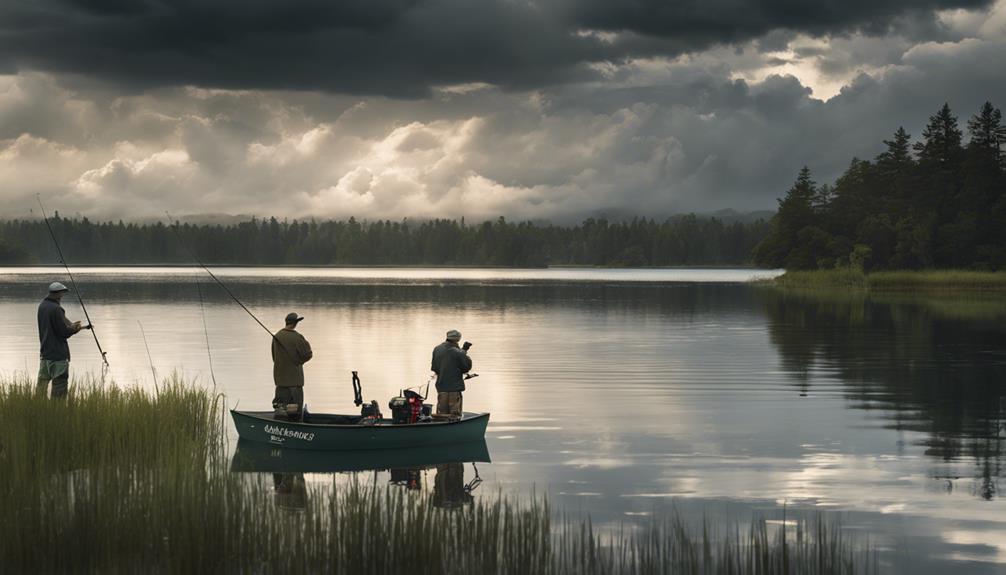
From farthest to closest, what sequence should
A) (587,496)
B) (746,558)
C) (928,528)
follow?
(587,496) → (928,528) → (746,558)

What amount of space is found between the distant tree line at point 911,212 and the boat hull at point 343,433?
444ft

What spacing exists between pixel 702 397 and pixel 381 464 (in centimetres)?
1662

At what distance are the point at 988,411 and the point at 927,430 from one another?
16.3 ft

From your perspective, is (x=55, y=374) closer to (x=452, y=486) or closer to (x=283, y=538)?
(x=452, y=486)

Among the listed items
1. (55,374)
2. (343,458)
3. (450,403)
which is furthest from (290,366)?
(55,374)

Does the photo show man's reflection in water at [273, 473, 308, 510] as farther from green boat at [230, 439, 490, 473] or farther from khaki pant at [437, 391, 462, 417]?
khaki pant at [437, 391, 462, 417]

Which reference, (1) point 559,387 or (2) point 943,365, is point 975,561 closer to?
(1) point 559,387

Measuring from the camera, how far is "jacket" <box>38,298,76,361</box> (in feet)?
79.0

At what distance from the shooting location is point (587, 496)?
2058cm

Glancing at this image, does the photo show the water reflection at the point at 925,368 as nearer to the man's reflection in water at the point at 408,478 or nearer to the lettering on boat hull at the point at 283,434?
the man's reflection in water at the point at 408,478

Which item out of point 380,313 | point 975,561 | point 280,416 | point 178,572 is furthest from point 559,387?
point 380,313

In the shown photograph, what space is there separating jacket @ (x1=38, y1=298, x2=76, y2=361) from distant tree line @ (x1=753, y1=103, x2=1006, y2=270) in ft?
456

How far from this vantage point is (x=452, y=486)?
70.6 feet

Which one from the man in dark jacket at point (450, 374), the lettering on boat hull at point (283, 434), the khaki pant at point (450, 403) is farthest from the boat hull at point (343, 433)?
the man in dark jacket at point (450, 374)
